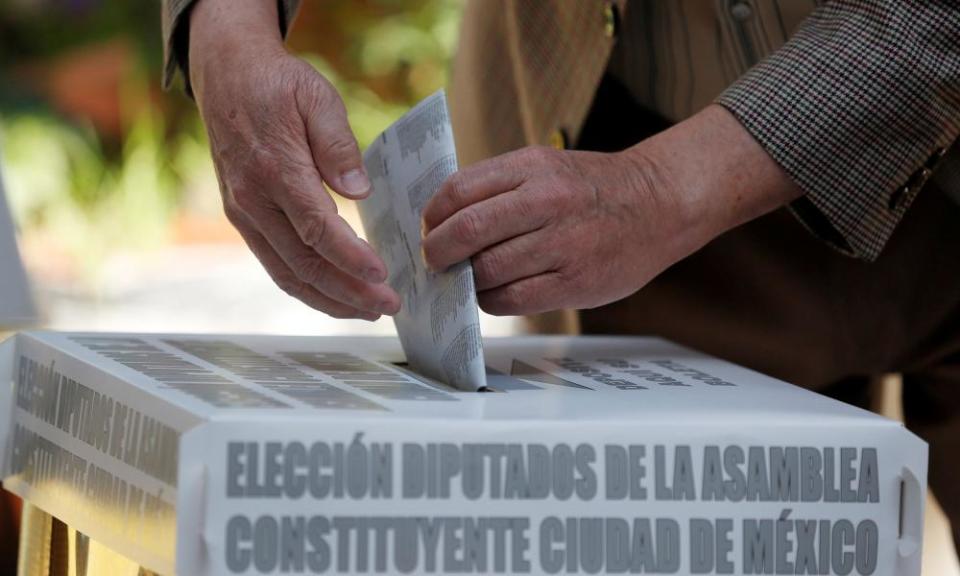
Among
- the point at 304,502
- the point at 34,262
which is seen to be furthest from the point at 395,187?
the point at 34,262

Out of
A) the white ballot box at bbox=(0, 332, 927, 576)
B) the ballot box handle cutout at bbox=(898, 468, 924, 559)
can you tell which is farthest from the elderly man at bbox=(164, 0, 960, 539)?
the ballot box handle cutout at bbox=(898, 468, 924, 559)

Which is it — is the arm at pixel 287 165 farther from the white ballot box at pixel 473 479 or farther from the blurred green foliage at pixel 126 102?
the blurred green foliage at pixel 126 102

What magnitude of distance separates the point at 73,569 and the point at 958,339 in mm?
685

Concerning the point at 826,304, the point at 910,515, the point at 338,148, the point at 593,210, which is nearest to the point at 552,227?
the point at 593,210

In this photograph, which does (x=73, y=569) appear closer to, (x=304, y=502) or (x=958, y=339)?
(x=304, y=502)

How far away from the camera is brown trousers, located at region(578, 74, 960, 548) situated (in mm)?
956

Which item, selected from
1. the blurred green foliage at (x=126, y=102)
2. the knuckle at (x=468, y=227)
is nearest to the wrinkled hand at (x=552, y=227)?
the knuckle at (x=468, y=227)

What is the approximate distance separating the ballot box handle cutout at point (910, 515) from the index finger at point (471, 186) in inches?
10.3

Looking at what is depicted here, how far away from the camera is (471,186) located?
676 millimetres

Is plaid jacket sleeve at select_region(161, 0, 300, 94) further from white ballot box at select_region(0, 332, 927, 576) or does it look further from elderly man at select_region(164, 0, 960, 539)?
white ballot box at select_region(0, 332, 927, 576)

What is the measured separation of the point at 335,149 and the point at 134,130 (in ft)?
9.19

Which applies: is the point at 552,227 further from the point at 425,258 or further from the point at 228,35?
the point at 228,35

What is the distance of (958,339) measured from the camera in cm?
97

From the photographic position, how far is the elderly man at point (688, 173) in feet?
2.31
